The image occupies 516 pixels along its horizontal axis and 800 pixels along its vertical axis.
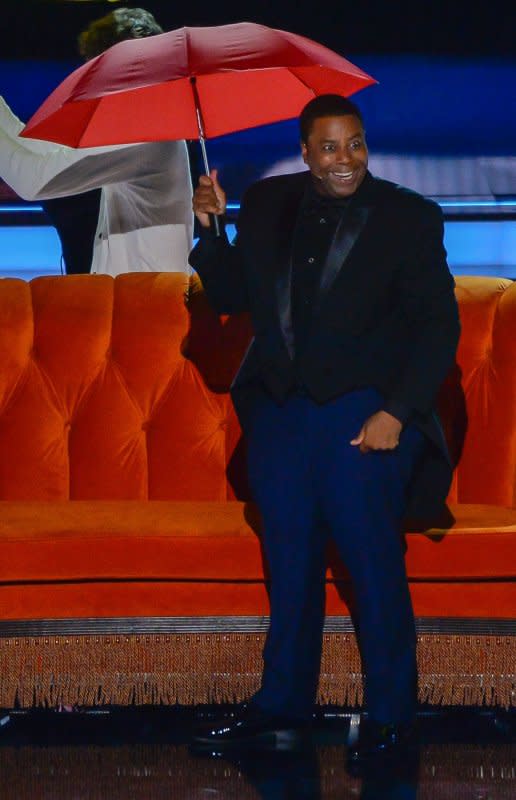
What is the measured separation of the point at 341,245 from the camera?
8.24 feet

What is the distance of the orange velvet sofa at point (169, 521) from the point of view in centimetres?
263

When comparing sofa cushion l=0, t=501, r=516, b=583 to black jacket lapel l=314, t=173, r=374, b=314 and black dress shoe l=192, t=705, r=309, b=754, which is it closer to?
black dress shoe l=192, t=705, r=309, b=754

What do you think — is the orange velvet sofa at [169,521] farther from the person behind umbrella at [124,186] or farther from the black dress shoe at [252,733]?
the person behind umbrella at [124,186]

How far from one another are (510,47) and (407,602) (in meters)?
3.97

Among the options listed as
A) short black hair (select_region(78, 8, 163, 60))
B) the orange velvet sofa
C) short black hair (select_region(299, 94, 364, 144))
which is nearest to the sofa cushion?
the orange velvet sofa

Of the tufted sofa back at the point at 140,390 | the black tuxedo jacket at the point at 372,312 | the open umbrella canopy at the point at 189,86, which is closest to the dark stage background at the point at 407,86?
the tufted sofa back at the point at 140,390

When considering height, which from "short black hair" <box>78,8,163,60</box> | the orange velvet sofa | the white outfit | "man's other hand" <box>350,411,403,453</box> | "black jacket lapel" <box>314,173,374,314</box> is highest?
"short black hair" <box>78,8,163,60</box>

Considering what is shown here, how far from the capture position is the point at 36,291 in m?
3.34

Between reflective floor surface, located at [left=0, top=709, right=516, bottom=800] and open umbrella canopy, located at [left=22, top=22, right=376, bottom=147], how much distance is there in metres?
1.36

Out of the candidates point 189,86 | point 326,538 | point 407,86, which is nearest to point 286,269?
point 326,538

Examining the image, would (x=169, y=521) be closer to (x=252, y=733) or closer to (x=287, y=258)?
(x=252, y=733)

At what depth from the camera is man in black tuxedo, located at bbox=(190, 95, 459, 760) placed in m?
2.44

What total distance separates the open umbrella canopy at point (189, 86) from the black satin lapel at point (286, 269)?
1.02ft

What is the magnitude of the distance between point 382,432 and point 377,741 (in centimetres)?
60
